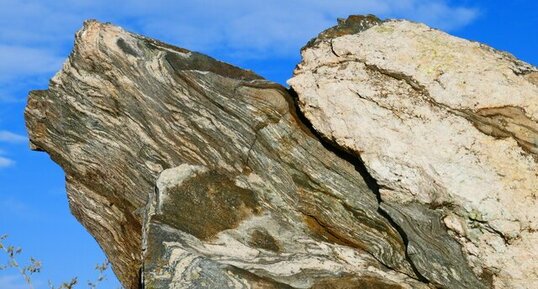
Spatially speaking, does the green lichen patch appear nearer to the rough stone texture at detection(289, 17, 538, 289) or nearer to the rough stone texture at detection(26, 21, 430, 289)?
the rough stone texture at detection(26, 21, 430, 289)

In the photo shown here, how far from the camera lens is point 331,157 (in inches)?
615

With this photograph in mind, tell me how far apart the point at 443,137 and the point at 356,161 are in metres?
1.73

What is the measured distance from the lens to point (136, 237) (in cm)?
1861

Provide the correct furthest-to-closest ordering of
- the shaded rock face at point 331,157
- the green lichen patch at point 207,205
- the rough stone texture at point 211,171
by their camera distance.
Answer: the green lichen patch at point 207,205 → the shaded rock face at point 331,157 → the rough stone texture at point 211,171

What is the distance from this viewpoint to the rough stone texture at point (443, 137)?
1421 centimetres

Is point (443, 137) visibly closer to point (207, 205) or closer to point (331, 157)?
point (331, 157)

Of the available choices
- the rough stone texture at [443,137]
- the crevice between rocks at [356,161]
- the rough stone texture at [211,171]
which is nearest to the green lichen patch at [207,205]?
the rough stone texture at [211,171]

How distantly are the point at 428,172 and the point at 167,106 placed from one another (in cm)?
540

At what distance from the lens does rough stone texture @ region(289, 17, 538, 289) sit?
1421cm

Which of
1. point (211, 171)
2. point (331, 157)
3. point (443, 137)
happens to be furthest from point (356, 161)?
point (211, 171)

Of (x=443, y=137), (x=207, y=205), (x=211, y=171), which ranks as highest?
(x=443, y=137)

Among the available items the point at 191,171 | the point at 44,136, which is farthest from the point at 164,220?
Result: the point at 44,136

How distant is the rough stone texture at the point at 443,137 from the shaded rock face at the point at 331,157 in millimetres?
25

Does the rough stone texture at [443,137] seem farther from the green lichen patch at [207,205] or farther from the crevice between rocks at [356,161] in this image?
the green lichen patch at [207,205]
